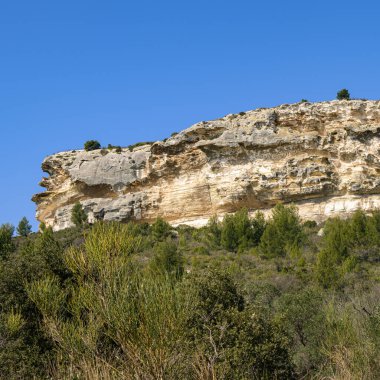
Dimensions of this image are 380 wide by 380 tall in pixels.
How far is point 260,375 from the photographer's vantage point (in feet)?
51.0

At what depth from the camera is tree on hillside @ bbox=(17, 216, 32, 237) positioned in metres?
61.8

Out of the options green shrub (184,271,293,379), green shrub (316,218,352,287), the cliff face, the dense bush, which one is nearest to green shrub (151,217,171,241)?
the cliff face

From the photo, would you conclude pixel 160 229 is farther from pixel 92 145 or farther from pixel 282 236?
pixel 92 145

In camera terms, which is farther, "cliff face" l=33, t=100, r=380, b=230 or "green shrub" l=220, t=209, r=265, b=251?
"cliff face" l=33, t=100, r=380, b=230

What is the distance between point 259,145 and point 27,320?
3601 cm

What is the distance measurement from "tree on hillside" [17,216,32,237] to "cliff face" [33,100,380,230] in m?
6.48

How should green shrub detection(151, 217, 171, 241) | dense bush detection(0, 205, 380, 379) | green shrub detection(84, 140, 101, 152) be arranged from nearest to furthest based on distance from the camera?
dense bush detection(0, 205, 380, 379), green shrub detection(151, 217, 171, 241), green shrub detection(84, 140, 101, 152)

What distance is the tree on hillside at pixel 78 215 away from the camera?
2095 inches

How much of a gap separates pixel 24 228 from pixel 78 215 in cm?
1132

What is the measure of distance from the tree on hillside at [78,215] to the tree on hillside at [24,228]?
958 cm

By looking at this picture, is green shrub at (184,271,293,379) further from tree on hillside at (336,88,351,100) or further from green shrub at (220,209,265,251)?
tree on hillside at (336,88,351,100)

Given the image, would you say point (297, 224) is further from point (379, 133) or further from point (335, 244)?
point (379, 133)

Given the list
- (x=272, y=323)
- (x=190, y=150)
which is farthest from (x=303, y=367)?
(x=190, y=150)

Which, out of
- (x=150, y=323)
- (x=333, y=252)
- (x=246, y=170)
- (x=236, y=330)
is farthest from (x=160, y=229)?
(x=150, y=323)
